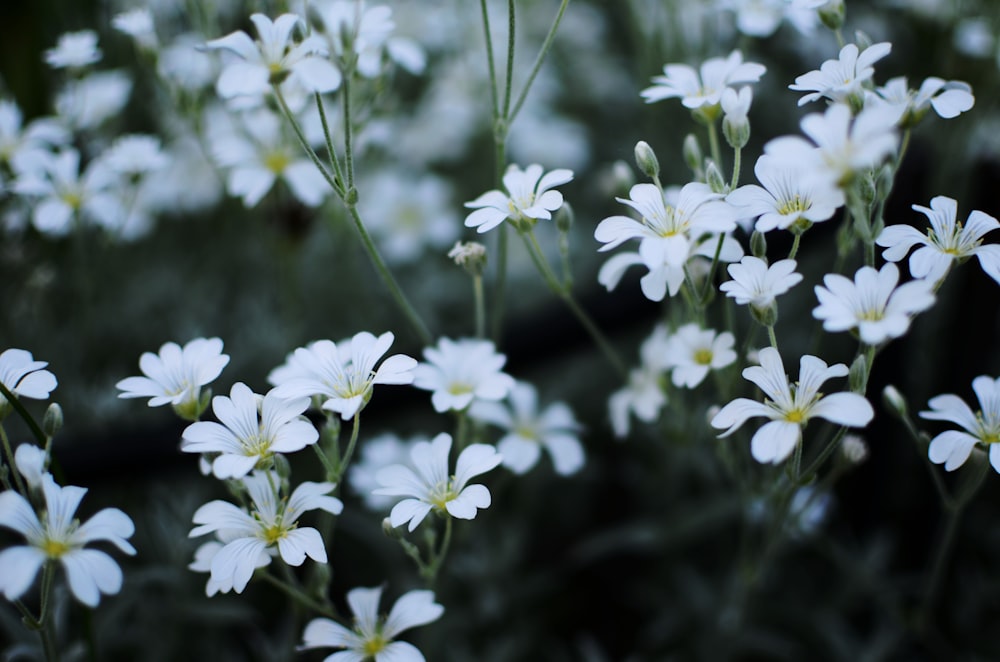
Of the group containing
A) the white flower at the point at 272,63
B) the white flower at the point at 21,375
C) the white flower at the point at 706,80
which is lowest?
the white flower at the point at 21,375

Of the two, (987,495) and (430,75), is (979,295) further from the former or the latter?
(430,75)

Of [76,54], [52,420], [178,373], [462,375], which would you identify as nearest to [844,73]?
[462,375]

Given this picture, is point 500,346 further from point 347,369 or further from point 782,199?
point 782,199

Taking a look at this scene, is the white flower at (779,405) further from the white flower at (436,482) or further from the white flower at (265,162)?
the white flower at (265,162)

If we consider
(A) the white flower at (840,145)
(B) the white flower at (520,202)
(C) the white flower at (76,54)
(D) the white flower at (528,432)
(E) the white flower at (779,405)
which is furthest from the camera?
(C) the white flower at (76,54)

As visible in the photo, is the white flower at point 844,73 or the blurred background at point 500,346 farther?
the blurred background at point 500,346

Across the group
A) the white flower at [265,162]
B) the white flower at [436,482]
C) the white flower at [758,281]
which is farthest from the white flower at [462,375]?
the white flower at [265,162]

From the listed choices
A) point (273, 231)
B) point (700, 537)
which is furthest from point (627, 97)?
point (700, 537)
